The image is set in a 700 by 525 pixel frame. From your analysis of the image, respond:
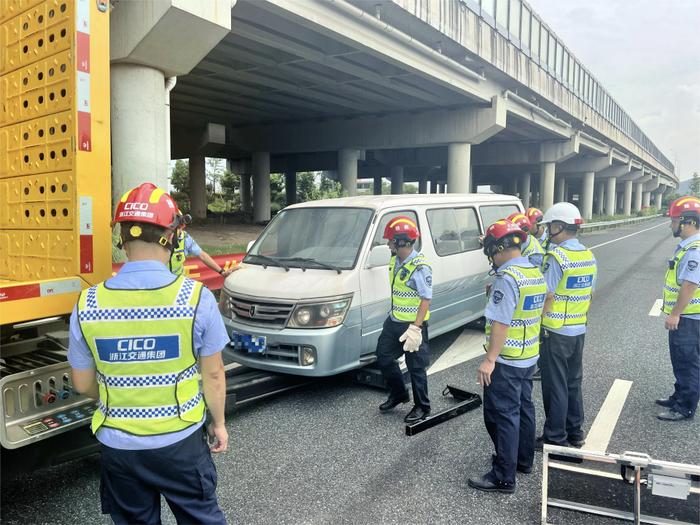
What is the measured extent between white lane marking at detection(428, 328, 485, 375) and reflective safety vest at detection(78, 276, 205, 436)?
4320mm

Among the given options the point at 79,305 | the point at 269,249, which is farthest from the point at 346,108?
the point at 79,305

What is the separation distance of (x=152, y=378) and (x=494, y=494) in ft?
8.38

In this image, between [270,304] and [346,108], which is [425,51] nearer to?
[346,108]

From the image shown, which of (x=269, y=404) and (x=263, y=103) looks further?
(x=263, y=103)

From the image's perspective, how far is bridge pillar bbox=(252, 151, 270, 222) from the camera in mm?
33875

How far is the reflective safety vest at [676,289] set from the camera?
4734 millimetres

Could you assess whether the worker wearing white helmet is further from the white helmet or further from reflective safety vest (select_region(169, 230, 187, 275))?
reflective safety vest (select_region(169, 230, 187, 275))

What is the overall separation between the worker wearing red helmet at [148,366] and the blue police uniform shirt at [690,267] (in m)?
4.31

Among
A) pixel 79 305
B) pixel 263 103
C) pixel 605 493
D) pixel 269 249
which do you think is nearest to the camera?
pixel 79 305

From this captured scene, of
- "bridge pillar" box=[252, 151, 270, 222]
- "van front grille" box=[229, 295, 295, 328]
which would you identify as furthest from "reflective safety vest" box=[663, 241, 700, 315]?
"bridge pillar" box=[252, 151, 270, 222]

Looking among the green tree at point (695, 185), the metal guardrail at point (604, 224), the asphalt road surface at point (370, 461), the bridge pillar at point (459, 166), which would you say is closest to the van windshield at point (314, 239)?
the asphalt road surface at point (370, 461)

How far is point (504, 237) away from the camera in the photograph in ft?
11.7

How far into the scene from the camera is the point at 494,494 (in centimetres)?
358

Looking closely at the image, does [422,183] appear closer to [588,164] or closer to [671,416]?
[588,164]
